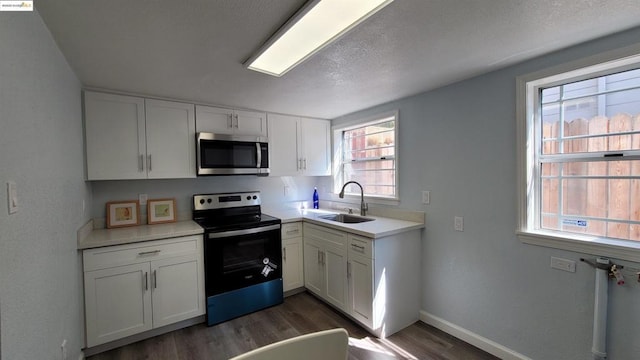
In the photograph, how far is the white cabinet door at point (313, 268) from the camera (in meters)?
2.85

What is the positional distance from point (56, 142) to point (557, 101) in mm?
3177

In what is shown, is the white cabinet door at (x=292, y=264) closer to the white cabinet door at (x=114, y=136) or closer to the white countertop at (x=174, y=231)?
the white countertop at (x=174, y=231)

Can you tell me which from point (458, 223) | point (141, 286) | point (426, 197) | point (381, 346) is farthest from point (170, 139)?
point (458, 223)

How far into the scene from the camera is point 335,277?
2.64 metres

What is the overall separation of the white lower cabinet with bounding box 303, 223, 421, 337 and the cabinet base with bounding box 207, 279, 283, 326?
54 cm

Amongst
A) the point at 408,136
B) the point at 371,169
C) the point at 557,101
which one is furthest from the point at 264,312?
the point at 557,101

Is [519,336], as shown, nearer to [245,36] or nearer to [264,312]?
[264,312]

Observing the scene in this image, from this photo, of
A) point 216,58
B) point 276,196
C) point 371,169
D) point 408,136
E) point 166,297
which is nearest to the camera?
point 216,58

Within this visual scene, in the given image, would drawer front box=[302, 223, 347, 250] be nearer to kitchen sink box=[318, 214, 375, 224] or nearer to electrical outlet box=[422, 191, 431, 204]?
kitchen sink box=[318, 214, 375, 224]

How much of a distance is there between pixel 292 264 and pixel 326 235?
0.62 m

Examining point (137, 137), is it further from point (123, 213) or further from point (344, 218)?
point (344, 218)

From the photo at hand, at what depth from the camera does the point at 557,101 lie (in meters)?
1.82

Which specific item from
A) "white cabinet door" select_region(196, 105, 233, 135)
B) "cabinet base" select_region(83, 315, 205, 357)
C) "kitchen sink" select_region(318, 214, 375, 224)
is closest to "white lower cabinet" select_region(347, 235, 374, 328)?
"kitchen sink" select_region(318, 214, 375, 224)

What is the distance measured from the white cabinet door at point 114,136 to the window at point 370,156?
2287mm
